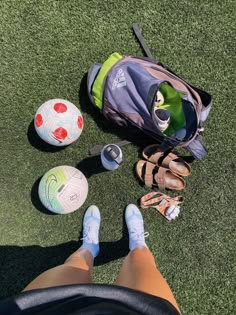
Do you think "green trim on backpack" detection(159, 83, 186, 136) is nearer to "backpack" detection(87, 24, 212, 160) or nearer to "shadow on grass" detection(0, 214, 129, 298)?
"backpack" detection(87, 24, 212, 160)

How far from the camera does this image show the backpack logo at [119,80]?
2.66 m

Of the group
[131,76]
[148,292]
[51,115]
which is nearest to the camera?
[148,292]

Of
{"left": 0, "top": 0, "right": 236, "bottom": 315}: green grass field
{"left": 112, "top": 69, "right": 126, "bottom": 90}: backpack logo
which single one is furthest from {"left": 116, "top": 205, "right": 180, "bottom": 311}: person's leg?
{"left": 112, "top": 69, "right": 126, "bottom": 90}: backpack logo

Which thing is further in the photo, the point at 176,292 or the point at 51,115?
the point at 176,292

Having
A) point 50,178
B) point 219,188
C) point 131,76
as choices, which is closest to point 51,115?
point 50,178

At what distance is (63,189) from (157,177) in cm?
65

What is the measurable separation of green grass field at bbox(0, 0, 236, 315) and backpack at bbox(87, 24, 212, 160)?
0.17 metres

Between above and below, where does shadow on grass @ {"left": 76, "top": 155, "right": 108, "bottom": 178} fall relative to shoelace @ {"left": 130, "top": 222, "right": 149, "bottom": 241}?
above

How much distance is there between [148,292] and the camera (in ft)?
6.10

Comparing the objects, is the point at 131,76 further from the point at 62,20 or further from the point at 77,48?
the point at 62,20

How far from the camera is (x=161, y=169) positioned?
2.77m

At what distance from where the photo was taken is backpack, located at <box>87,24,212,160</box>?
2635 millimetres

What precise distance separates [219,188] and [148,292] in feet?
4.00

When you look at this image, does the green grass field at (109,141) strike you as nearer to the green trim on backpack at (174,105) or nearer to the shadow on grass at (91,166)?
the shadow on grass at (91,166)
